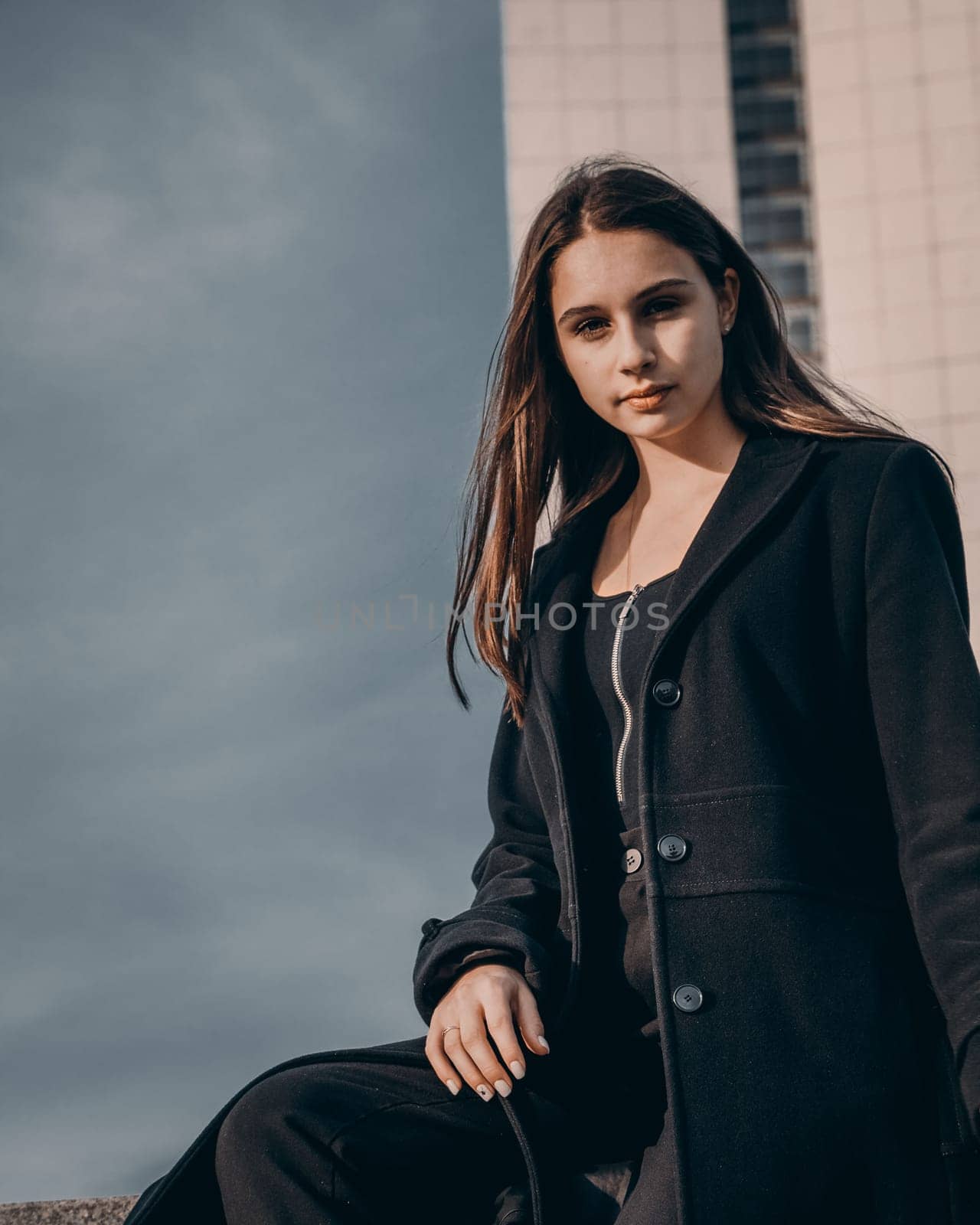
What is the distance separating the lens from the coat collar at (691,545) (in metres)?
1.89

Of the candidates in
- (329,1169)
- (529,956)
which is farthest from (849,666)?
(329,1169)

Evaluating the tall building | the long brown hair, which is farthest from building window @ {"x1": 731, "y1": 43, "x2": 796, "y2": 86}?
the long brown hair

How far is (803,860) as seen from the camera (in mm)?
1669

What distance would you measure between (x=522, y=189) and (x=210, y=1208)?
68.9ft

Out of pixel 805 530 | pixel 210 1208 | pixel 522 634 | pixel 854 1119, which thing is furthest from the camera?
pixel 522 634

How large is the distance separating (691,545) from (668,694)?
0.82 feet

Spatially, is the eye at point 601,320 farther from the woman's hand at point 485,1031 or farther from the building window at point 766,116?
the building window at point 766,116

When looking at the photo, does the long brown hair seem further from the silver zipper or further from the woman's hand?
the woman's hand

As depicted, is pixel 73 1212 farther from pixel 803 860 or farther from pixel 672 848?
pixel 803 860

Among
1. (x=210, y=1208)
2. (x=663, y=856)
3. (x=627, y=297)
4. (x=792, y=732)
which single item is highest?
(x=627, y=297)

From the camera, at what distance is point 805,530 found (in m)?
1.88

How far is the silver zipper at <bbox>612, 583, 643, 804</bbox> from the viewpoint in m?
1.89

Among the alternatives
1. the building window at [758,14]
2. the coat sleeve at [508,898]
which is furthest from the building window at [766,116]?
the coat sleeve at [508,898]

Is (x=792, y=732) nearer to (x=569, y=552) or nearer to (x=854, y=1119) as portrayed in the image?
(x=854, y=1119)
